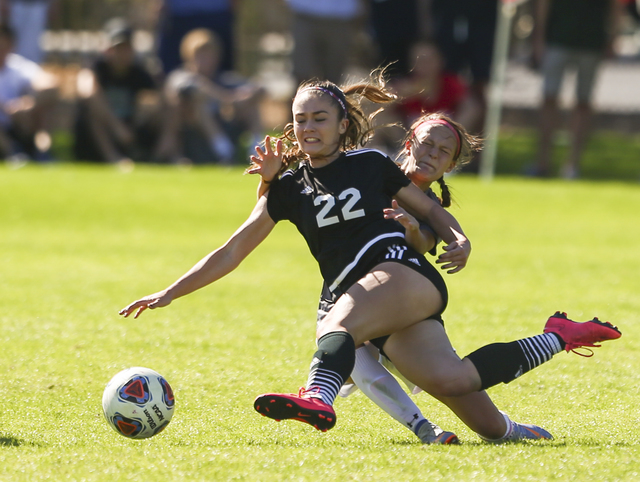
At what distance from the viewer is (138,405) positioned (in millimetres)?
3768

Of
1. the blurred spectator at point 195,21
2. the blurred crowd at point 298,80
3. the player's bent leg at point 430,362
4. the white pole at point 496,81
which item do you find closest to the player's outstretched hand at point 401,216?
the player's bent leg at point 430,362

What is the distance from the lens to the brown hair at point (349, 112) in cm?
413

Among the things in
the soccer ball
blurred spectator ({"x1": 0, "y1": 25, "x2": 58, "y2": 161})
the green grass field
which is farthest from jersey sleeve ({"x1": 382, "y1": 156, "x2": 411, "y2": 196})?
blurred spectator ({"x1": 0, "y1": 25, "x2": 58, "y2": 161})

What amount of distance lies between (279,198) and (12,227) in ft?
21.8

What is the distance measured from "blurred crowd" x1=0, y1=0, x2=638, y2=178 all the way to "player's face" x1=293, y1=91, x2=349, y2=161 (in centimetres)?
829

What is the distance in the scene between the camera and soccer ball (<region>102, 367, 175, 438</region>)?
3754 millimetres

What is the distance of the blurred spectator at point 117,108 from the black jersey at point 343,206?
9124 millimetres

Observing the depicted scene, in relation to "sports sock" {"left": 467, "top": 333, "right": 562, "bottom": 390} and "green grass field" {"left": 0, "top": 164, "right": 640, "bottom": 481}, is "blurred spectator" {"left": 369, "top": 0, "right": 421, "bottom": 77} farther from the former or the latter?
"sports sock" {"left": 467, "top": 333, "right": 562, "bottom": 390}

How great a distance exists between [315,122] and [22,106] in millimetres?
9620

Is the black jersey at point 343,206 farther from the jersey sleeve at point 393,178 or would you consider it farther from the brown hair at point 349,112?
the brown hair at point 349,112

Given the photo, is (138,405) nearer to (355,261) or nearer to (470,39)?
(355,261)

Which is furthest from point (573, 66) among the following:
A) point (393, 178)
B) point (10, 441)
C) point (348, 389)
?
point (10, 441)

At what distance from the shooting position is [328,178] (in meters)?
4.08

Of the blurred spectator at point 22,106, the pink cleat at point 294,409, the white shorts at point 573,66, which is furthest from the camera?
the blurred spectator at point 22,106
